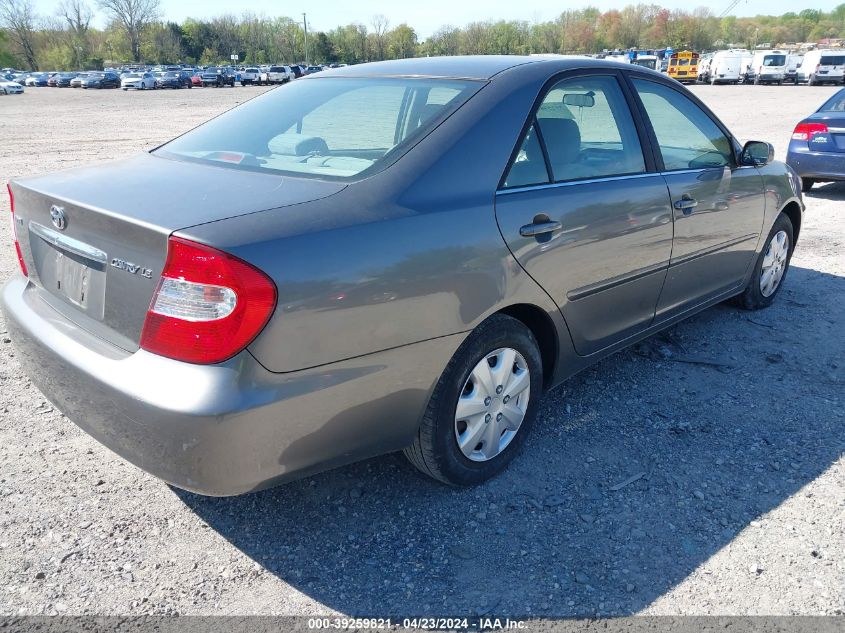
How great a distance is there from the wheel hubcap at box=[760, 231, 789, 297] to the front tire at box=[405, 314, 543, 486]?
2.65 m

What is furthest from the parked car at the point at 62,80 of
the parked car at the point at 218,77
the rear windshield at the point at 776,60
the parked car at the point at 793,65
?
the parked car at the point at 793,65

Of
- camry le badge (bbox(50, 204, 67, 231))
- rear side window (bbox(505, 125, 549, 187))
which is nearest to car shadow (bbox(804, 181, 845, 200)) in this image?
rear side window (bbox(505, 125, 549, 187))

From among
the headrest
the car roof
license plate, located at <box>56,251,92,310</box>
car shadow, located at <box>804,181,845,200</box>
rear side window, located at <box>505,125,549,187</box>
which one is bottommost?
car shadow, located at <box>804,181,845,200</box>

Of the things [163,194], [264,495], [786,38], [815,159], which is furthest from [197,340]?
[786,38]

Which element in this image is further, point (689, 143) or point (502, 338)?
point (689, 143)

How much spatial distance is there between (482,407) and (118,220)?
1.52 m

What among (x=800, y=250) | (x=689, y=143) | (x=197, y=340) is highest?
(x=689, y=143)

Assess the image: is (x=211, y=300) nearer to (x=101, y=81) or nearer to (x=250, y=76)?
(x=101, y=81)

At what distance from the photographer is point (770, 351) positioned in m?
Result: 4.45

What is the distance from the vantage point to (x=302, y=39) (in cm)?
11800

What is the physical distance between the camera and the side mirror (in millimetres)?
4332

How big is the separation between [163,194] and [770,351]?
3691 mm

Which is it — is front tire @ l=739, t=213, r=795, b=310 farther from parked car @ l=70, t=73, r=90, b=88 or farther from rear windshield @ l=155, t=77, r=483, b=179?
parked car @ l=70, t=73, r=90, b=88

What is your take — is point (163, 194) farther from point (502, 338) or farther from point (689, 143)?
point (689, 143)
